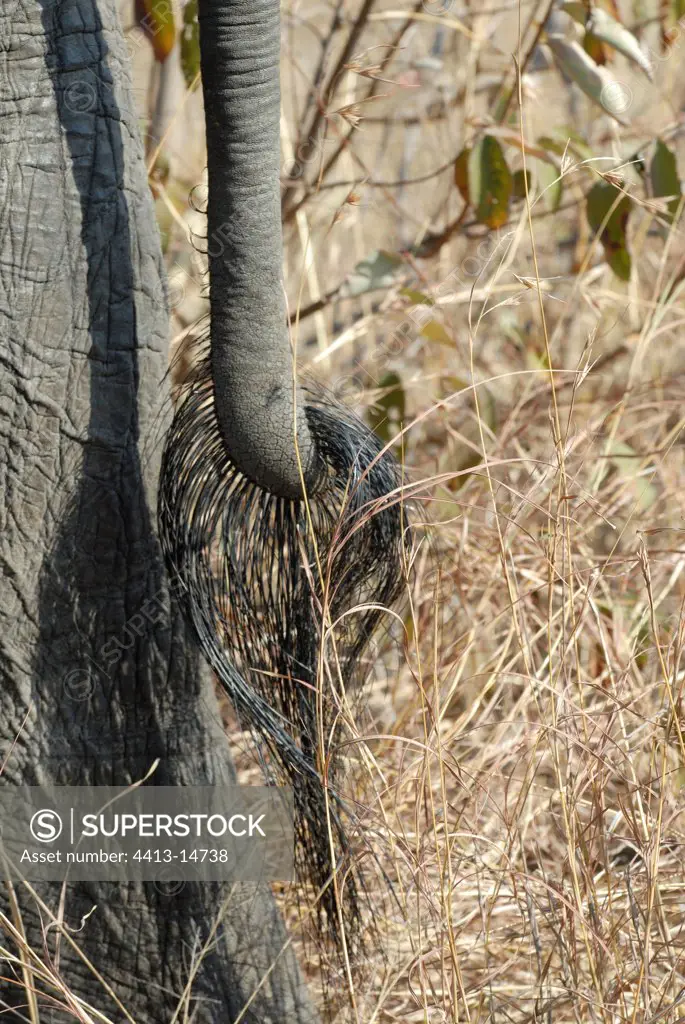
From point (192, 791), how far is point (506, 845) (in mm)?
Result: 399

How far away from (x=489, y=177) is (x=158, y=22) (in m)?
0.65

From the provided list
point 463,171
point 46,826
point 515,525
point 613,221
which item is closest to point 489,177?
point 463,171

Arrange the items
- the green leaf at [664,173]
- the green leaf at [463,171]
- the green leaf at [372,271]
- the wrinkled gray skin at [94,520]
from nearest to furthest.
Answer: the wrinkled gray skin at [94,520], the green leaf at [664,173], the green leaf at [463,171], the green leaf at [372,271]

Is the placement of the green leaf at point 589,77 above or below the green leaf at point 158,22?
below

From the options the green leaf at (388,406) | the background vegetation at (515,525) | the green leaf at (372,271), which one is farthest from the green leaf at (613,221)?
the green leaf at (388,406)

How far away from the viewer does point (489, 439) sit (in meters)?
2.25

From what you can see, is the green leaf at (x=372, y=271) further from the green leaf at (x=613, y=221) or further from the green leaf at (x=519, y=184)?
the green leaf at (x=613, y=221)

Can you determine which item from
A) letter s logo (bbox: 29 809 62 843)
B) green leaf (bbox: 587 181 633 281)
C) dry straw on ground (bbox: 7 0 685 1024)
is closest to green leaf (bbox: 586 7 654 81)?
dry straw on ground (bbox: 7 0 685 1024)

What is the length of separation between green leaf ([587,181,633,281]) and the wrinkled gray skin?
1.02m

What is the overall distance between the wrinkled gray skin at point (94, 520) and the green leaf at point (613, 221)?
1.02m

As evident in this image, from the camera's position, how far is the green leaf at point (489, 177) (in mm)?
1894

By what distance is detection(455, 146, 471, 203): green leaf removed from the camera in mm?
1952

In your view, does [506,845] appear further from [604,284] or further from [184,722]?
[604,284]

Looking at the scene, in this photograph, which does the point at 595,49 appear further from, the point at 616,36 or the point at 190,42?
the point at 190,42
